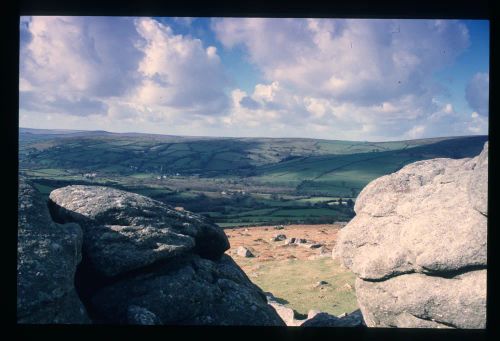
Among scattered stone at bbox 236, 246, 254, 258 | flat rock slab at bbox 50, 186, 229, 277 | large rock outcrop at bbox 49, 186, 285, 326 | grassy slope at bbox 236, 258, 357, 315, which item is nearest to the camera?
large rock outcrop at bbox 49, 186, 285, 326

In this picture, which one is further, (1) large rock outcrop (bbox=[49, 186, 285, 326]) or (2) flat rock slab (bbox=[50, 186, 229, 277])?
(2) flat rock slab (bbox=[50, 186, 229, 277])

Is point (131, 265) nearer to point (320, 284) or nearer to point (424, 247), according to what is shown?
point (424, 247)

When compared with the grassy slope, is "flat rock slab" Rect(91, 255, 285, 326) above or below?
above

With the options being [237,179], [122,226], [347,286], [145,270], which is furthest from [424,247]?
[237,179]

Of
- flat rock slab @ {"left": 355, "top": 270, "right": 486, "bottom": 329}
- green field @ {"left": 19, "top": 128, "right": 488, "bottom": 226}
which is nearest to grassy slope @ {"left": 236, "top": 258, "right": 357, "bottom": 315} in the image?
flat rock slab @ {"left": 355, "top": 270, "right": 486, "bottom": 329}

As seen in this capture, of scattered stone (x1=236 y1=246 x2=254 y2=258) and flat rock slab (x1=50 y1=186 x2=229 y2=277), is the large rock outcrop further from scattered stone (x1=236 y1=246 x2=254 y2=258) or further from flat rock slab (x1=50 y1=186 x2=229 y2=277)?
scattered stone (x1=236 y1=246 x2=254 y2=258)

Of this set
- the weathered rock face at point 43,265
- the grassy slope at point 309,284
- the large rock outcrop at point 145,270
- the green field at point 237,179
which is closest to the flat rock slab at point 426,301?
the large rock outcrop at point 145,270

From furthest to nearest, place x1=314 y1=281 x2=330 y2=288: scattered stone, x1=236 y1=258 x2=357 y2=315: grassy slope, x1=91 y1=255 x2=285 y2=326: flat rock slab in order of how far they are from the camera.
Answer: x1=314 y1=281 x2=330 y2=288: scattered stone
x1=236 y1=258 x2=357 y2=315: grassy slope
x1=91 y1=255 x2=285 y2=326: flat rock slab

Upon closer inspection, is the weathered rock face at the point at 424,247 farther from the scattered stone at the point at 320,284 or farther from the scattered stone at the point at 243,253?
the scattered stone at the point at 243,253
